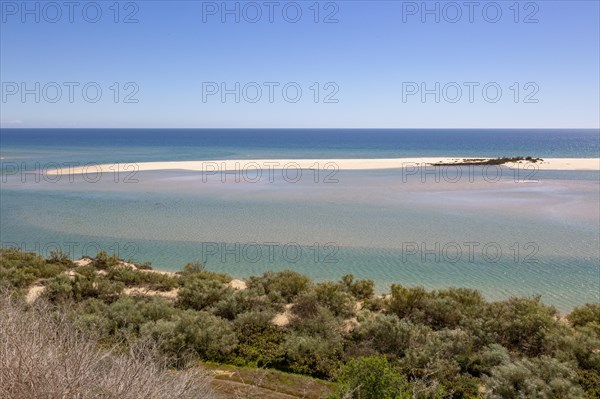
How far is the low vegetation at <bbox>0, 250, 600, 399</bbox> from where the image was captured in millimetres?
7137

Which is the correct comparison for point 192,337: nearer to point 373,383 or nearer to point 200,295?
point 200,295

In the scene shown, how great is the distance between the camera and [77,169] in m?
52.0

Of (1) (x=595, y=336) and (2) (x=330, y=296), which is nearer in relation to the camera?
(1) (x=595, y=336)

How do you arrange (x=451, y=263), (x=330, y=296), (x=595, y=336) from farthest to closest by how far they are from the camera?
1. (x=451, y=263)
2. (x=330, y=296)
3. (x=595, y=336)

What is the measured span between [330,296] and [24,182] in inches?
1519

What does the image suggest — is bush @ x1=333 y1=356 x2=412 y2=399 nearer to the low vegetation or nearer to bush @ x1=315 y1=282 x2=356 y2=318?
the low vegetation

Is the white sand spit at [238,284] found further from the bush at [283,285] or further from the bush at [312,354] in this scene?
the bush at [312,354]

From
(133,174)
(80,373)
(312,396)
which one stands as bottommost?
(312,396)

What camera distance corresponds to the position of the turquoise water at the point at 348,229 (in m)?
16.2

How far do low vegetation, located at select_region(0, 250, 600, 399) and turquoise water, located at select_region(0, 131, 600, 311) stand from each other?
A: 9.11 ft

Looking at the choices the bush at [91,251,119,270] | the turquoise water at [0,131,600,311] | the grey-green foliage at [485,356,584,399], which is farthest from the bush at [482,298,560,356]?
the bush at [91,251,119,270]

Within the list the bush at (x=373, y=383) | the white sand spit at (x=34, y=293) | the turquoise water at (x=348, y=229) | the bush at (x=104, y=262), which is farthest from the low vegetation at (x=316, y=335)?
the turquoise water at (x=348, y=229)

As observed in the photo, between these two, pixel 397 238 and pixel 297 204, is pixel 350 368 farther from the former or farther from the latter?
pixel 297 204

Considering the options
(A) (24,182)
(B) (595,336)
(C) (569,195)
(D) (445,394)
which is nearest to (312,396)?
(D) (445,394)
